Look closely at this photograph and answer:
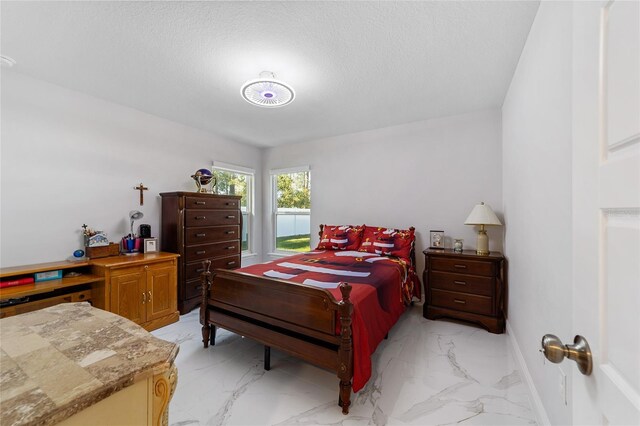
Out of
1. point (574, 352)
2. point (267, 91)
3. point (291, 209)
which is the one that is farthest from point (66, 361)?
point (291, 209)

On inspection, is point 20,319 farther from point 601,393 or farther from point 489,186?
point 489,186

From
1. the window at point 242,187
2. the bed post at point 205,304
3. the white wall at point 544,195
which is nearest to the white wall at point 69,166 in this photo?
the window at point 242,187

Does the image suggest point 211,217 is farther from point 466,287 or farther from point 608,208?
point 608,208

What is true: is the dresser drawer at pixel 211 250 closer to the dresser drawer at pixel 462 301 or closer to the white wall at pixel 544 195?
the dresser drawer at pixel 462 301

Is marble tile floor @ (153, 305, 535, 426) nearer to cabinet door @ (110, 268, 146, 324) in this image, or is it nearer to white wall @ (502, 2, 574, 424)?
white wall @ (502, 2, 574, 424)

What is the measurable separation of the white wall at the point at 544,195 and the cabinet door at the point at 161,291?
3304 millimetres

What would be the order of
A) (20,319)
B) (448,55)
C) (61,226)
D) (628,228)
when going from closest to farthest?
(628,228), (20,319), (448,55), (61,226)

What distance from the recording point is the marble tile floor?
5.18 ft

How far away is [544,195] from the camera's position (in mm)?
1486

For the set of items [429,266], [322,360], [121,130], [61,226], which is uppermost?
[121,130]

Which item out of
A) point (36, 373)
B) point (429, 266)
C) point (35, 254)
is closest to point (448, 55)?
point (429, 266)

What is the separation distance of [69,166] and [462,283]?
4.33 m

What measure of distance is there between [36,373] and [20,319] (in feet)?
1.70

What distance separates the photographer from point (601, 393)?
50cm
